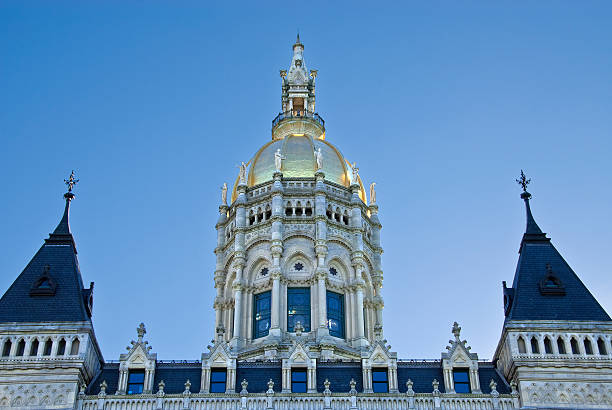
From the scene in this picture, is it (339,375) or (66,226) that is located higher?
(66,226)

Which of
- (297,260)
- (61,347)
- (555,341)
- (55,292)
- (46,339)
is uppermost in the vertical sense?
(297,260)

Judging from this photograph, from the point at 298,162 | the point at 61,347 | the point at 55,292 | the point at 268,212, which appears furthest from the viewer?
the point at 298,162

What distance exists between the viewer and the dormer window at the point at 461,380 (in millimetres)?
46719

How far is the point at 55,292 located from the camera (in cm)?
4891

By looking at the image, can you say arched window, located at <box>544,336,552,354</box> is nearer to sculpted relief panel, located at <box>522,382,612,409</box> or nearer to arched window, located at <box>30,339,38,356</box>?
sculpted relief panel, located at <box>522,382,612,409</box>

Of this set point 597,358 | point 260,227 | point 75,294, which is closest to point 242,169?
point 260,227

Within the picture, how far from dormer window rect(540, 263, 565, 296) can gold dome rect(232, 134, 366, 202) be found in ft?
70.8

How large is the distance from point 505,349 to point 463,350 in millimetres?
2398

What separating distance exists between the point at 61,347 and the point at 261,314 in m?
17.8

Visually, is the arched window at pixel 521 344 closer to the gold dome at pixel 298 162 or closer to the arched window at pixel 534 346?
the arched window at pixel 534 346

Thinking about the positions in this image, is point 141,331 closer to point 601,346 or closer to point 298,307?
point 298,307

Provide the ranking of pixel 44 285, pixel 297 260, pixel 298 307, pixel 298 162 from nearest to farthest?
1. pixel 44 285
2. pixel 298 307
3. pixel 297 260
4. pixel 298 162

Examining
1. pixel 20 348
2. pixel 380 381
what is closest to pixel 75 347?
pixel 20 348

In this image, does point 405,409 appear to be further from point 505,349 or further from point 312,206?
point 312,206
